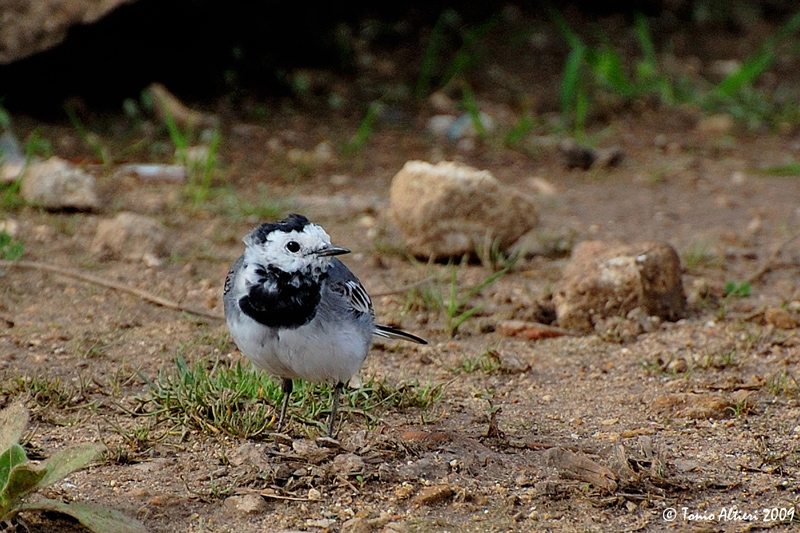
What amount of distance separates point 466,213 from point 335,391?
7.65ft

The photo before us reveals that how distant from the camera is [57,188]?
6.88m

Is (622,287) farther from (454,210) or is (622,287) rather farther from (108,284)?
(108,284)

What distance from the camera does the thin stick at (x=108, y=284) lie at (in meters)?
5.61

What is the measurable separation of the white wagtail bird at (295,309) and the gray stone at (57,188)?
9.64 feet

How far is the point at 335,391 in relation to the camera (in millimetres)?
4316

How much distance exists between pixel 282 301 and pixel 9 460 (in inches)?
46.2

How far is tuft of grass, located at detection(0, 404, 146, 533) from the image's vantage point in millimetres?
3305

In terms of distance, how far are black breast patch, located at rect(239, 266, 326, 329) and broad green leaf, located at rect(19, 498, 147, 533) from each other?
3.14 ft

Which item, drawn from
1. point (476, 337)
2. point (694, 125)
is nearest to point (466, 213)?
point (476, 337)

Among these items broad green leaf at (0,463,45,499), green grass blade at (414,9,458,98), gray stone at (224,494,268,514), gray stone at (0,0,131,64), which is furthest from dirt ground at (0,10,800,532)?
green grass blade at (414,9,458,98)

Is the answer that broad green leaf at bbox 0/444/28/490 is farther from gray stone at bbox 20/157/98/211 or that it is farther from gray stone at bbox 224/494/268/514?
gray stone at bbox 20/157/98/211

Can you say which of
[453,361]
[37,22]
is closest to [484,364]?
[453,361]

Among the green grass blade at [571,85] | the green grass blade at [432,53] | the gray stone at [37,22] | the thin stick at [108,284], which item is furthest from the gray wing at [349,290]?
the green grass blade at [432,53]

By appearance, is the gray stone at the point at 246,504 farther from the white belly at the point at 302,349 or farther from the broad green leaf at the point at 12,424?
the broad green leaf at the point at 12,424
